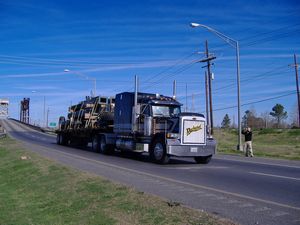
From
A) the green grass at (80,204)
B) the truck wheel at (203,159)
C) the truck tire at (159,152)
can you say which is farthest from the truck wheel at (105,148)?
the green grass at (80,204)

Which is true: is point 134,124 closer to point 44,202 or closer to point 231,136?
point 44,202

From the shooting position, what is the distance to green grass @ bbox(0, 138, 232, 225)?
749 centimetres

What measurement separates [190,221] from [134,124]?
14008 millimetres

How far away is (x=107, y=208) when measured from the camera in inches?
336

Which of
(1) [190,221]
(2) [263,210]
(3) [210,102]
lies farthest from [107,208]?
(3) [210,102]

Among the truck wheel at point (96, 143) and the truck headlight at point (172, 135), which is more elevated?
the truck headlight at point (172, 135)

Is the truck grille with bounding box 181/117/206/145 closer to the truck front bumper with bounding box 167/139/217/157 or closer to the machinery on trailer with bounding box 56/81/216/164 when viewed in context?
the machinery on trailer with bounding box 56/81/216/164

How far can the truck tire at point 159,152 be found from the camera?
59.3ft

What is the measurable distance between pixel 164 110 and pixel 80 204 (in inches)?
440

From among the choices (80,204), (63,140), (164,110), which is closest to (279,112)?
(63,140)

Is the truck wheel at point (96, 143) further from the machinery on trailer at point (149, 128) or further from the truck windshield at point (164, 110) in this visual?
the truck windshield at point (164, 110)

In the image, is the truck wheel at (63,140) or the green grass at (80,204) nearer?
the green grass at (80,204)

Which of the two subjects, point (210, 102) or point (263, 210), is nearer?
point (263, 210)

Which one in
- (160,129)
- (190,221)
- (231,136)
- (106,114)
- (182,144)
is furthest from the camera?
(231,136)
